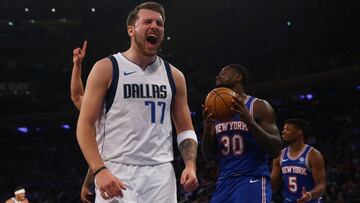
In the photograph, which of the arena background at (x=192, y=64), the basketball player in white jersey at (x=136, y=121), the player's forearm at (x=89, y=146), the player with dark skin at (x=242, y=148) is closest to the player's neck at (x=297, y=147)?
the player with dark skin at (x=242, y=148)

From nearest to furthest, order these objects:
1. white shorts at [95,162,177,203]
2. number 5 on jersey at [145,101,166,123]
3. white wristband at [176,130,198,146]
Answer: white shorts at [95,162,177,203] → number 5 on jersey at [145,101,166,123] → white wristband at [176,130,198,146]

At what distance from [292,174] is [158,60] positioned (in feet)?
13.2

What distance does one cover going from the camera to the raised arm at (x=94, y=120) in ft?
10.3

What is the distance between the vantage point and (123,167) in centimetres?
340

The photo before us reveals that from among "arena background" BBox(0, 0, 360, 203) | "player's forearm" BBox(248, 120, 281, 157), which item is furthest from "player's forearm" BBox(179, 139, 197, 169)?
"arena background" BBox(0, 0, 360, 203)

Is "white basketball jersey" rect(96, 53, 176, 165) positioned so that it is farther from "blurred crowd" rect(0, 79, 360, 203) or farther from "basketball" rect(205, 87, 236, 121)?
"blurred crowd" rect(0, 79, 360, 203)

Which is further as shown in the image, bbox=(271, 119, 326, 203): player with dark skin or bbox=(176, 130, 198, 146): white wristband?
bbox=(271, 119, 326, 203): player with dark skin

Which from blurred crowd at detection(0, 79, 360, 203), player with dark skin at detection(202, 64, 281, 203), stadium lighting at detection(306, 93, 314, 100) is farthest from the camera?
stadium lighting at detection(306, 93, 314, 100)

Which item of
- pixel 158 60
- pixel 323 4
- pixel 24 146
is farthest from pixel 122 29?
pixel 158 60

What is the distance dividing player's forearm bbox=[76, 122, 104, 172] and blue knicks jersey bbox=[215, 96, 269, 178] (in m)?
2.35

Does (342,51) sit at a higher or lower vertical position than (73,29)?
lower

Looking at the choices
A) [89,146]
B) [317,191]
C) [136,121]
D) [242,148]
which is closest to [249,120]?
[242,148]

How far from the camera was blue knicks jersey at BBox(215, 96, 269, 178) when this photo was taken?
540 centimetres

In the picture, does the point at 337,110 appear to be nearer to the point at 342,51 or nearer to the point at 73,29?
the point at 342,51
